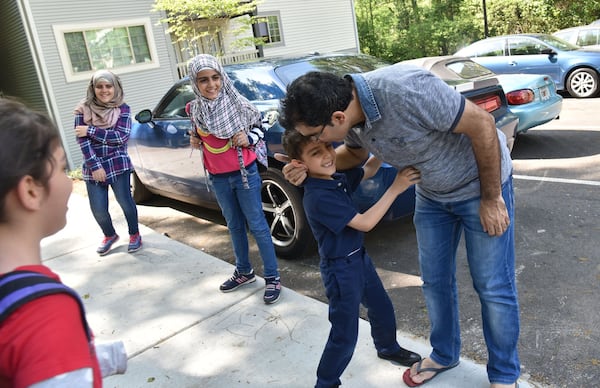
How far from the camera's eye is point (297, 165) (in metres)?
2.17

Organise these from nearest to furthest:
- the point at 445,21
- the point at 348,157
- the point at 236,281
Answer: the point at 348,157, the point at 236,281, the point at 445,21

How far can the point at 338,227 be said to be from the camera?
214 cm

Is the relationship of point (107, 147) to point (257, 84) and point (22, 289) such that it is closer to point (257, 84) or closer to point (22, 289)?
point (257, 84)

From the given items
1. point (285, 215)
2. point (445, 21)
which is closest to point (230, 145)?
point (285, 215)

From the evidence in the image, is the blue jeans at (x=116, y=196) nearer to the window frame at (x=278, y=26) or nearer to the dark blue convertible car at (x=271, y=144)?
the dark blue convertible car at (x=271, y=144)

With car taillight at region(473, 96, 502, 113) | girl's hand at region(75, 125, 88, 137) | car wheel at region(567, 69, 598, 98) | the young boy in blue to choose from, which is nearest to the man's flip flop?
the young boy in blue

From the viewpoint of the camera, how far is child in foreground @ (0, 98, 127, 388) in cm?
95

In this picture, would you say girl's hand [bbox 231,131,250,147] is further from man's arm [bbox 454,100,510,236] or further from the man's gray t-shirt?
man's arm [bbox 454,100,510,236]

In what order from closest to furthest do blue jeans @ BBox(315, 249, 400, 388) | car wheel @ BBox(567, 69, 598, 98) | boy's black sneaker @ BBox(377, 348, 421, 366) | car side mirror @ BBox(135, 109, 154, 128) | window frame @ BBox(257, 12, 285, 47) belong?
1. blue jeans @ BBox(315, 249, 400, 388)
2. boy's black sneaker @ BBox(377, 348, 421, 366)
3. car side mirror @ BBox(135, 109, 154, 128)
4. car wheel @ BBox(567, 69, 598, 98)
5. window frame @ BBox(257, 12, 285, 47)

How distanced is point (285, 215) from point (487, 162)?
2.45m

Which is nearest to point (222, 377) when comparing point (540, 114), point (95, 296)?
point (95, 296)

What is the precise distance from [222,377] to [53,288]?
1.89 meters

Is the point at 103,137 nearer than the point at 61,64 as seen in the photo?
Yes

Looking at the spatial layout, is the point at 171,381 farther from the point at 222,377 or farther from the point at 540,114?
the point at 540,114
